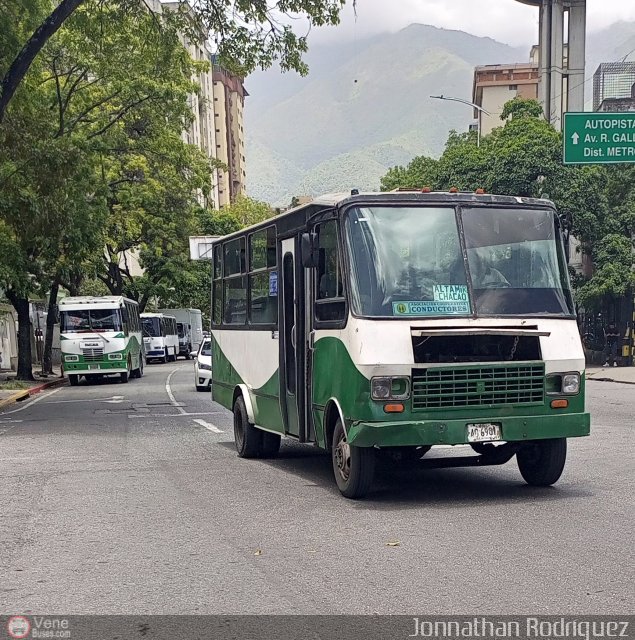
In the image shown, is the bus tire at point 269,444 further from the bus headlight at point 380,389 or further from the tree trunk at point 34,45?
the tree trunk at point 34,45

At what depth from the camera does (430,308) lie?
923 centimetres

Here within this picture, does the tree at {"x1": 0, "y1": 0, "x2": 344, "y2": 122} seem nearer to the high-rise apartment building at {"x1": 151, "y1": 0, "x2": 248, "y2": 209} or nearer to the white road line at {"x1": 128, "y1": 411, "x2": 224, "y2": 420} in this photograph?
the white road line at {"x1": 128, "y1": 411, "x2": 224, "y2": 420}

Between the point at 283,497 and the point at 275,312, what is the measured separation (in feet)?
8.35

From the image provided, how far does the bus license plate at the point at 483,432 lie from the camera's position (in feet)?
29.7

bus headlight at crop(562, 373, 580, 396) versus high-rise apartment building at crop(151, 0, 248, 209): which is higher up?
high-rise apartment building at crop(151, 0, 248, 209)

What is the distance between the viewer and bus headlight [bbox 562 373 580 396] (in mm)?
9398

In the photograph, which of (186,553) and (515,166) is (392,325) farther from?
(515,166)

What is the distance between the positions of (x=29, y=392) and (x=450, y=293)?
2479 centimetres

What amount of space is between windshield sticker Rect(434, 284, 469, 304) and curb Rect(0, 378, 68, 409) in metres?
19.0

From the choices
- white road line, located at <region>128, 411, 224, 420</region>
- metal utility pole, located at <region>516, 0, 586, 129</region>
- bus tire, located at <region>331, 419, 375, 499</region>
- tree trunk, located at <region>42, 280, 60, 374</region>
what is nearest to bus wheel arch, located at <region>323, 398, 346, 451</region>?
bus tire, located at <region>331, 419, 375, 499</region>

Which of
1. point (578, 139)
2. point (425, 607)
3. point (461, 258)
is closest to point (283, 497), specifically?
point (461, 258)

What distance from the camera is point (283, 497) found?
32.3 feet

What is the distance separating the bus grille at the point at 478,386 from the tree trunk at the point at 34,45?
12.3 metres

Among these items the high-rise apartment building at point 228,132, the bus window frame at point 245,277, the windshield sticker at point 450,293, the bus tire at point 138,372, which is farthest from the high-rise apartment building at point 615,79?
the high-rise apartment building at point 228,132
